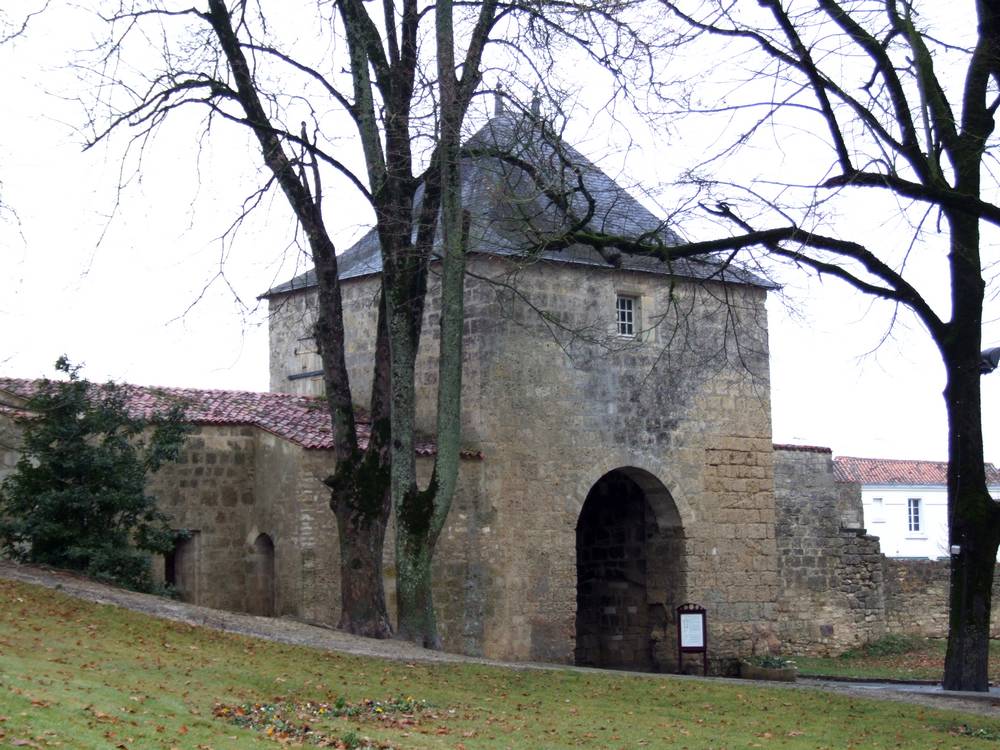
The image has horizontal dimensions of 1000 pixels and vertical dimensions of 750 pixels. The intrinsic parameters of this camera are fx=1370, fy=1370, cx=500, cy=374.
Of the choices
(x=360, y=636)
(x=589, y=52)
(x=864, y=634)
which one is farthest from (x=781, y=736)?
(x=864, y=634)

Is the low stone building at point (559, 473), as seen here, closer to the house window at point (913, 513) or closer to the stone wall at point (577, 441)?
the stone wall at point (577, 441)

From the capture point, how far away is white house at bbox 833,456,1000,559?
5006 cm

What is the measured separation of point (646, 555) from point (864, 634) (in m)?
5.79

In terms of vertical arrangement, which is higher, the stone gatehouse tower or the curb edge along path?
the stone gatehouse tower

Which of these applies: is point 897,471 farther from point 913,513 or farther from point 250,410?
point 250,410

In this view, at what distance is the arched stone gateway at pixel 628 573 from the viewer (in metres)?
23.2

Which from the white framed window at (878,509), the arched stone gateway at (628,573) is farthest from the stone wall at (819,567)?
the white framed window at (878,509)

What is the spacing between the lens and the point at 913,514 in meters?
50.9

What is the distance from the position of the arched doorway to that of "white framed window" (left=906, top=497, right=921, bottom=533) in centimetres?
3512

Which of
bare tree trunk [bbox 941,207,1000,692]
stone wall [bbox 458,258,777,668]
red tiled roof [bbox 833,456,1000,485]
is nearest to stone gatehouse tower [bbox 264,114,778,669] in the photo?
stone wall [bbox 458,258,777,668]

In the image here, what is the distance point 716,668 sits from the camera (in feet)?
75.8

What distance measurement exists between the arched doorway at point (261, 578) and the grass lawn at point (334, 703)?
18.6 feet

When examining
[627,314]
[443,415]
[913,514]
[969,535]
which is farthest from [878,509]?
[443,415]

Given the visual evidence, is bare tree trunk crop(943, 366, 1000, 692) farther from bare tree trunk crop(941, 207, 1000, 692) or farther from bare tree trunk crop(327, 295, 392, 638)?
bare tree trunk crop(327, 295, 392, 638)
